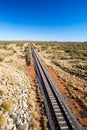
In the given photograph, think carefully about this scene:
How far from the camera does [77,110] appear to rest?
14.3m

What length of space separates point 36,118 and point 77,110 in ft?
13.3

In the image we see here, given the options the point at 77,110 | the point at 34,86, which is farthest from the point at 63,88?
the point at 77,110

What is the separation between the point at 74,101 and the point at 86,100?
1.38 m

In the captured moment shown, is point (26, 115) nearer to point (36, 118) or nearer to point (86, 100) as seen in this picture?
point (36, 118)

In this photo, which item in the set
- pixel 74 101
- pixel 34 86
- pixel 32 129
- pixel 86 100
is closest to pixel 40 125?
pixel 32 129

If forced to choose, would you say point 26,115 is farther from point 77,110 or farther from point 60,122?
point 77,110

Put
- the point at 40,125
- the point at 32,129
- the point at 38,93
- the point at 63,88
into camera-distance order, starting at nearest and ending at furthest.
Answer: the point at 32,129 → the point at 40,125 → the point at 38,93 → the point at 63,88

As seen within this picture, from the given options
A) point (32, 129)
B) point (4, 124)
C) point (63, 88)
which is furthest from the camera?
point (63, 88)

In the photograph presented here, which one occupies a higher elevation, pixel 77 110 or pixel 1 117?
pixel 1 117

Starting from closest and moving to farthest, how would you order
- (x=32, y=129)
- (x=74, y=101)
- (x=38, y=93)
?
(x=32, y=129)
(x=74, y=101)
(x=38, y=93)

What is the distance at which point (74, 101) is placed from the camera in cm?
1645

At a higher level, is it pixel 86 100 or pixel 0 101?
pixel 0 101

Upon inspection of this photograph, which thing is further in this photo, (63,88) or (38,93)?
(63,88)

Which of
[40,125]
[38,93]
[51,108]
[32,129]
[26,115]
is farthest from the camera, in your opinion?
[38,93]
